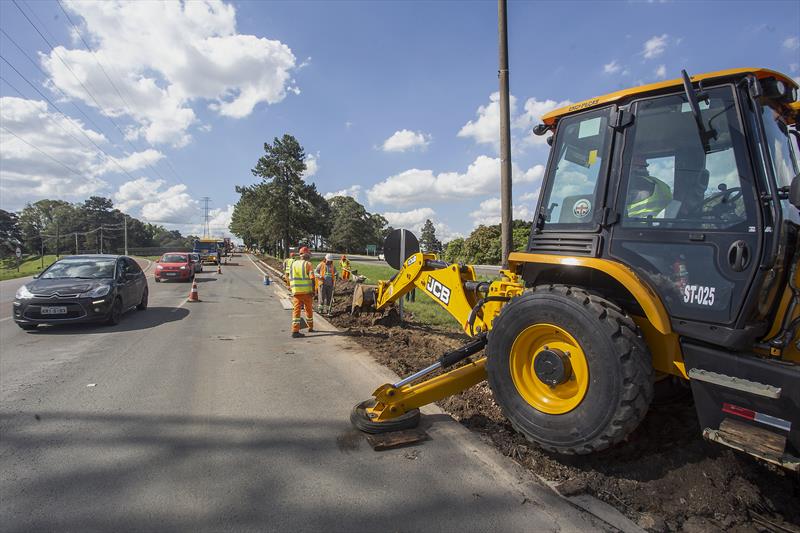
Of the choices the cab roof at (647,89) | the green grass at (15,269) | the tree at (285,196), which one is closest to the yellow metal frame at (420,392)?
the cab roof at (647,89)

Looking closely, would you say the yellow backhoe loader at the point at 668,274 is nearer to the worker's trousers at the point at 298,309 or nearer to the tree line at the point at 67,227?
the worker's trousers at the point at 298,309

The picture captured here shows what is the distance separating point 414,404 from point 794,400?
104 inches

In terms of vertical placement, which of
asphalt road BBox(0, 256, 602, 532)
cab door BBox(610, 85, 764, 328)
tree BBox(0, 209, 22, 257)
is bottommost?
asphalt road BBox(0, 256, 602, 532)

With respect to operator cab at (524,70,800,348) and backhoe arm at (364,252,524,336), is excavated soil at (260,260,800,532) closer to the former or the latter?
operator cab at (524,70,800,348)

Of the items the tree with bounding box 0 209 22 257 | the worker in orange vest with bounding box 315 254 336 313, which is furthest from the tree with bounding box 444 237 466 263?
the tree with bounding box 0 209 22 257

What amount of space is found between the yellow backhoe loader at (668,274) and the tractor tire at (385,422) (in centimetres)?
93

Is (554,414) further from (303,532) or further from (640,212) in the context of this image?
(303,532)

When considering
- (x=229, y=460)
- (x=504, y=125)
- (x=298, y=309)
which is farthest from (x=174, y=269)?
(x=229, y=460)

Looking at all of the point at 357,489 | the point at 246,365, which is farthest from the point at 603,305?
the point at 246,365

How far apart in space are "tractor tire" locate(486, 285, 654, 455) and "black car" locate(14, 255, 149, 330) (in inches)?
353

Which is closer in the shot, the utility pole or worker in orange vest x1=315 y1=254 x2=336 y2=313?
the utility pole

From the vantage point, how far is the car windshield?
381 inches

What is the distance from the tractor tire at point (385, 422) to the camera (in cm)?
389

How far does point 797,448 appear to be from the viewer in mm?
2344
